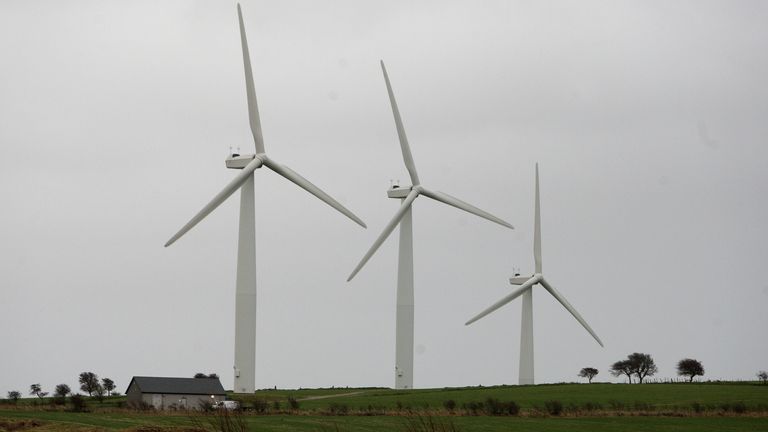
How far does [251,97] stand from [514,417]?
37.6m

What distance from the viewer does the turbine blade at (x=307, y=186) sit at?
93188 mm

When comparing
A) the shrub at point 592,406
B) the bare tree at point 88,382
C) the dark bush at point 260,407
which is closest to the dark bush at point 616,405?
the shrub at point 592,406

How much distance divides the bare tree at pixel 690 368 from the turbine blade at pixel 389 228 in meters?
60.1

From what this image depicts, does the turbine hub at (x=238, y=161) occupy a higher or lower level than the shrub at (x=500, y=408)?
higher

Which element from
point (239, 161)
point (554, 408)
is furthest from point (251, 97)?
point (554, 408)

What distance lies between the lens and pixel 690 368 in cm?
15650

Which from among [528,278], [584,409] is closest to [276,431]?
[584,409]

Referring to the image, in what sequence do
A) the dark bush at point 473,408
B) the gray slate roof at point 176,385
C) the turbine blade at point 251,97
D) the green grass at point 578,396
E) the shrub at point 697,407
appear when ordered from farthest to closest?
the gray slate roof at point 176,385
the turbine blade at point 251,97
the green grass at point 578,396
the dark bush at point 473,408
the shrub at point 697,407

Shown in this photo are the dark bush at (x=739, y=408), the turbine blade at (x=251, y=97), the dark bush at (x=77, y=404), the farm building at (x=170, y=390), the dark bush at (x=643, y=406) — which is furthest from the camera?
the farm building at (x=170, y=390)

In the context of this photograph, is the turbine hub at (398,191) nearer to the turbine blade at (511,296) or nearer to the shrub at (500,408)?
the turbine blade at (511,296)

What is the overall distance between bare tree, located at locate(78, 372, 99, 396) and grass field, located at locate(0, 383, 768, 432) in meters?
39.3

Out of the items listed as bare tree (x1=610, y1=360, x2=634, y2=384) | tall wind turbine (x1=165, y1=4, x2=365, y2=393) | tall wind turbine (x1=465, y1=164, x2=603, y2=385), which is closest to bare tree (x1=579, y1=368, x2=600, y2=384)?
bare tree (x1=610, y1=360, x2=634, y2=384)

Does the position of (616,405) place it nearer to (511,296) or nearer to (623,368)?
(511,296)

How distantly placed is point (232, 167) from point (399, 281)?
2008 cm
